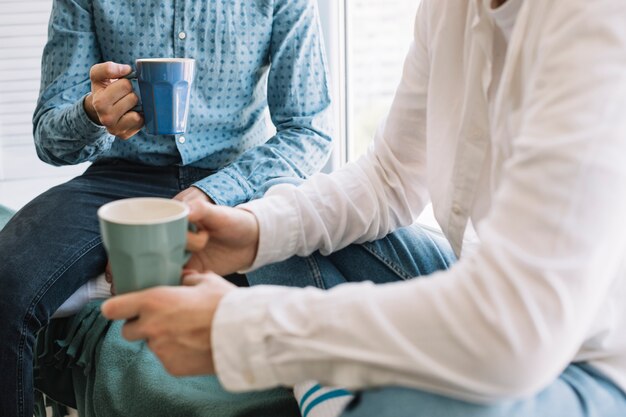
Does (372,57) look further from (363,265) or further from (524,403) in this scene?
(524,403)

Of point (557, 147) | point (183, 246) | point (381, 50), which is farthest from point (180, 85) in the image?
point (381, 50)

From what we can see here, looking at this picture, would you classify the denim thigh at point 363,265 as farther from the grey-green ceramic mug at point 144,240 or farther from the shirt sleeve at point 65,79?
the shirt sleeve at point 65,79

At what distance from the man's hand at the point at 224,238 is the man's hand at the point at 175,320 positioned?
0.17 meters

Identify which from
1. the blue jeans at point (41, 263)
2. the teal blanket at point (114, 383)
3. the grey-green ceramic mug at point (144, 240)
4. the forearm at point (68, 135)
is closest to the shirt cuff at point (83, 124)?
the forearm at point (68, 135)

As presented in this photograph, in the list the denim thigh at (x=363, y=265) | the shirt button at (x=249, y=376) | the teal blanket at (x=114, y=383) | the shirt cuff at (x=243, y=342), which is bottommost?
the teal blanket at (x=114, y=383)

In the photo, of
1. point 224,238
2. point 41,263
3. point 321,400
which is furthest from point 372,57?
point 321,400

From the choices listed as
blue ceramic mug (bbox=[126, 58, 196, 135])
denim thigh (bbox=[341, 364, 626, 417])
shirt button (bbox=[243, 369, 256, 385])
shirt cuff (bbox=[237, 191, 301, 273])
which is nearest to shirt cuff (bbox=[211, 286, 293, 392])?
shirt button (bbox=[243, 369, 256, 385])

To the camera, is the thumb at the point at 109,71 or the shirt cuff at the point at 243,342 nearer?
the shirt cuff at the point at 243,342

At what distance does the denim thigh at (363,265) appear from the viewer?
44.0 inches

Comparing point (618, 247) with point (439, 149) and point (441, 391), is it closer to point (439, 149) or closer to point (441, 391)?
point (441, 391)

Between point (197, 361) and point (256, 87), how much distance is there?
1.07 meters

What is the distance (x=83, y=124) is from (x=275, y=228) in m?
0.66

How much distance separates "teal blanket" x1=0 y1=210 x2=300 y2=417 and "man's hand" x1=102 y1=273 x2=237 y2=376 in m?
0.36

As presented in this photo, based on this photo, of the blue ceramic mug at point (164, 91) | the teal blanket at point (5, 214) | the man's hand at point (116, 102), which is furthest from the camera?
the teal blanket at point (5, 214)
